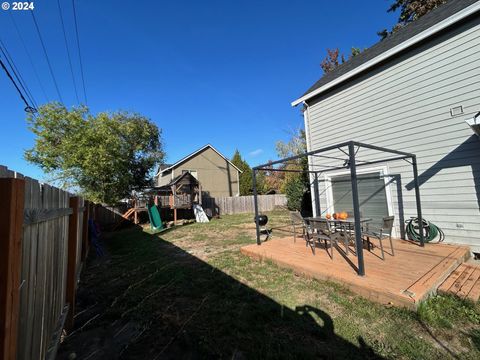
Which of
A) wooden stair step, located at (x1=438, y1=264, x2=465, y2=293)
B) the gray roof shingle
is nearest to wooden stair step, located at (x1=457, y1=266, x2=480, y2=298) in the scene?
wooden stair step, located at (x1=438, y1=264, x2=465, y2=293)

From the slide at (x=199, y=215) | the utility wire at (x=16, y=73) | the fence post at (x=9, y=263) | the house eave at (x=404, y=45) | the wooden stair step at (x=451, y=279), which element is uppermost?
the house eave at (x=404, y=45)

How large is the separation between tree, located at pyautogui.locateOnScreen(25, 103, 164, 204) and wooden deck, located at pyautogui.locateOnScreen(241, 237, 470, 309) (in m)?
10.6

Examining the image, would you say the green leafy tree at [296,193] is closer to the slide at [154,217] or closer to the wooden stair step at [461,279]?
the slide at [154,217]

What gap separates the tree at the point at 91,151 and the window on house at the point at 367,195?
11598mm

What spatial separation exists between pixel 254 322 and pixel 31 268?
241cm

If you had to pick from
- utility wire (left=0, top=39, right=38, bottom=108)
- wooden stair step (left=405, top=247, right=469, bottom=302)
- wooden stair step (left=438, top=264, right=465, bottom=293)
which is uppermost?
utility wire (left=0, top=39, right=38, bottom=108)

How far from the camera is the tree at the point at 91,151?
12.5 metres

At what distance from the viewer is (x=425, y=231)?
5.56 m

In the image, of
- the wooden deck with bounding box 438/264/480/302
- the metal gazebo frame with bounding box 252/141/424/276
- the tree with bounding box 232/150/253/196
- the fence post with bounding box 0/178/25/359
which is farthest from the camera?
the tree with bounding box 232/150/253/196

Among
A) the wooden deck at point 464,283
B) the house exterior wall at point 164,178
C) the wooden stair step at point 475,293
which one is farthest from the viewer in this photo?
the house exterior wall at point 164,178

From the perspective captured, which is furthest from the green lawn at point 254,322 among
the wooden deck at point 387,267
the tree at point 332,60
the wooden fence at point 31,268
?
the tree at point 332,60

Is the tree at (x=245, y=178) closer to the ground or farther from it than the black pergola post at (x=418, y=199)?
farther from it

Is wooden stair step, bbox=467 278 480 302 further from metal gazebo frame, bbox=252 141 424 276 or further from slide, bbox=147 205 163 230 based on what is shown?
slide, bbox=147 205 163 230

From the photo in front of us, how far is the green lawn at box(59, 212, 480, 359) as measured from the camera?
239cm
